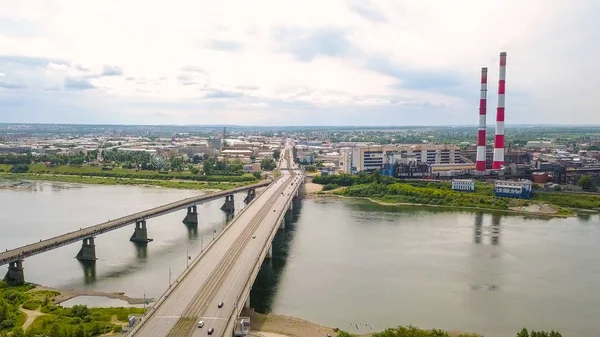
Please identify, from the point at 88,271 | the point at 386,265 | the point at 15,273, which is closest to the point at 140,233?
the point at 88,271

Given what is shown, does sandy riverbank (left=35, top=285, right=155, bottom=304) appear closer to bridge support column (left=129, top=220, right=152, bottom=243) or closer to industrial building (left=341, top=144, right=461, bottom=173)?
bridge support column (left=129, top=220, right=152, bottom=243)

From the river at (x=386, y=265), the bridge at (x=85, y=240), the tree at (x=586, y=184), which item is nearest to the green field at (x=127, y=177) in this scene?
the river at (x=386, y=265)

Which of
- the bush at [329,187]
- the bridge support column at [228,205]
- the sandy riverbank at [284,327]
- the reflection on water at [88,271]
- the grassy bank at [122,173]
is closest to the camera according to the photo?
the sandy riverbank at [284,327]

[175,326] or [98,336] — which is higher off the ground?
[175,326]

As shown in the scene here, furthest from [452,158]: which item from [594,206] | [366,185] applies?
[594,206]

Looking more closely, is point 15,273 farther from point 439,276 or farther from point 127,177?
point 127,177

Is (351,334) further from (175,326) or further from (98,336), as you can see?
(98,336)

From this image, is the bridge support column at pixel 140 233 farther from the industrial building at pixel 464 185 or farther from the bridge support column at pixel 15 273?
the industrial building at pixel 464 185
